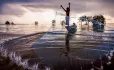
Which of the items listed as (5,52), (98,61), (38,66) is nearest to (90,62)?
(98,61)

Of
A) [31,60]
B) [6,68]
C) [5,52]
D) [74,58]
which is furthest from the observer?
[5,52]

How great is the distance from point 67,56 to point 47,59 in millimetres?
1192

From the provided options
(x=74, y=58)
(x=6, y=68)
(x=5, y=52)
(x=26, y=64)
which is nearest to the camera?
(x=6, y=68)

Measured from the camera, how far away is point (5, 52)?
11.6 metres

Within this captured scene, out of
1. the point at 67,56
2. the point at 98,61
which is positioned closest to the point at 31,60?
the point at 67,56

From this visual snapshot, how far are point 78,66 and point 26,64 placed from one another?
86.9 inches

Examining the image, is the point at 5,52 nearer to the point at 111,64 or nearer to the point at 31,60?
the point at 31,60

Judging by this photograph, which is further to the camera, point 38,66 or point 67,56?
point 67,56

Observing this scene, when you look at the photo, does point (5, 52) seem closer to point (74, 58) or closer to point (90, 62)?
point (74, 58)

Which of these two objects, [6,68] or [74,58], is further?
[74,58]

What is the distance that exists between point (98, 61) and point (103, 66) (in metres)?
0.98

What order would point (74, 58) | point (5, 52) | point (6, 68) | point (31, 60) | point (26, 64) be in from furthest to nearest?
point (5, 52) < point (74, 58) < point (31, 60) < point (26, 64) < point (6, 68)

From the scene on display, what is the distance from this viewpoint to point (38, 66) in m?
9.12

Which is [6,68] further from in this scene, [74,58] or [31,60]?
[74,58]
